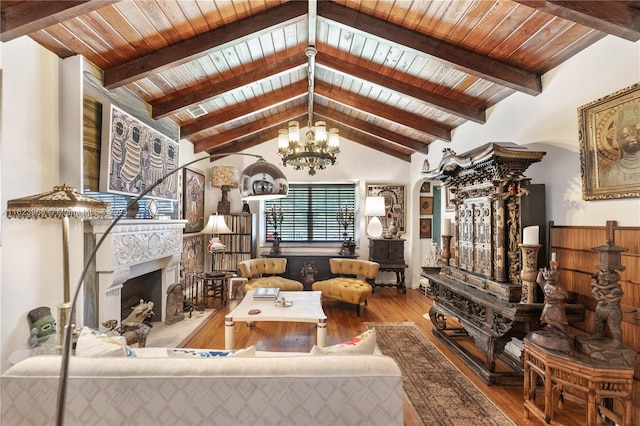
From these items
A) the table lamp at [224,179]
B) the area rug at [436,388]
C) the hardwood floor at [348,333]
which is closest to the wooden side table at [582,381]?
the hardwood floor at [348,333]

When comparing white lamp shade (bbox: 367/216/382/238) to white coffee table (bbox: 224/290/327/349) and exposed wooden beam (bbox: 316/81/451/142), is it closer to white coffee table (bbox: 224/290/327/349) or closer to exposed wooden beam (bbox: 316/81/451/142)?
exposed wooden beam (bbox: 316/81/451/142)

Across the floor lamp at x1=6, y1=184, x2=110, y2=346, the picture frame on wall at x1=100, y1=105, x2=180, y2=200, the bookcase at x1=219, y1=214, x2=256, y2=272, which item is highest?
the picture frame on wall at x1=100, y1=105, x2=180, y2=200

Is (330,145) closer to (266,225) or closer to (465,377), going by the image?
(465,377)

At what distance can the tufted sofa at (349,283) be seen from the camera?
427 centimetres

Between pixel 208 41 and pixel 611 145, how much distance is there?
3288 millimetres

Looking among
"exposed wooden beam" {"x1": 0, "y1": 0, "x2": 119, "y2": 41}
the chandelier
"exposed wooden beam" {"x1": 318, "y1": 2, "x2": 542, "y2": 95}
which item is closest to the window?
the chandelier

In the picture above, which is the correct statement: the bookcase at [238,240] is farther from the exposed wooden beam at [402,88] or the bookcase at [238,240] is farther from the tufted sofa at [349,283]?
the exposed wooden beam at [402,88]

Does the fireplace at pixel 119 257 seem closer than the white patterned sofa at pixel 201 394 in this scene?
No

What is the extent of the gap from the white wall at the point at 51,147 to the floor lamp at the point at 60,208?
192 millimetres

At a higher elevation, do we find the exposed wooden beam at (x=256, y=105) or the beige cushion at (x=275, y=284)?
the exposed wooden beam at (x=256, y=105)

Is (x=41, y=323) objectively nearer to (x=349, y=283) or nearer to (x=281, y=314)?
(x=281, y=314)

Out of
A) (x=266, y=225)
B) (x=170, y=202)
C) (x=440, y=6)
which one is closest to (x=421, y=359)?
(x=440, y=6)

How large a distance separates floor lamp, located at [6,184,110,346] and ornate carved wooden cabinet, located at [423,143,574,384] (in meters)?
3.21

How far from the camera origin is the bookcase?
5.50 m
